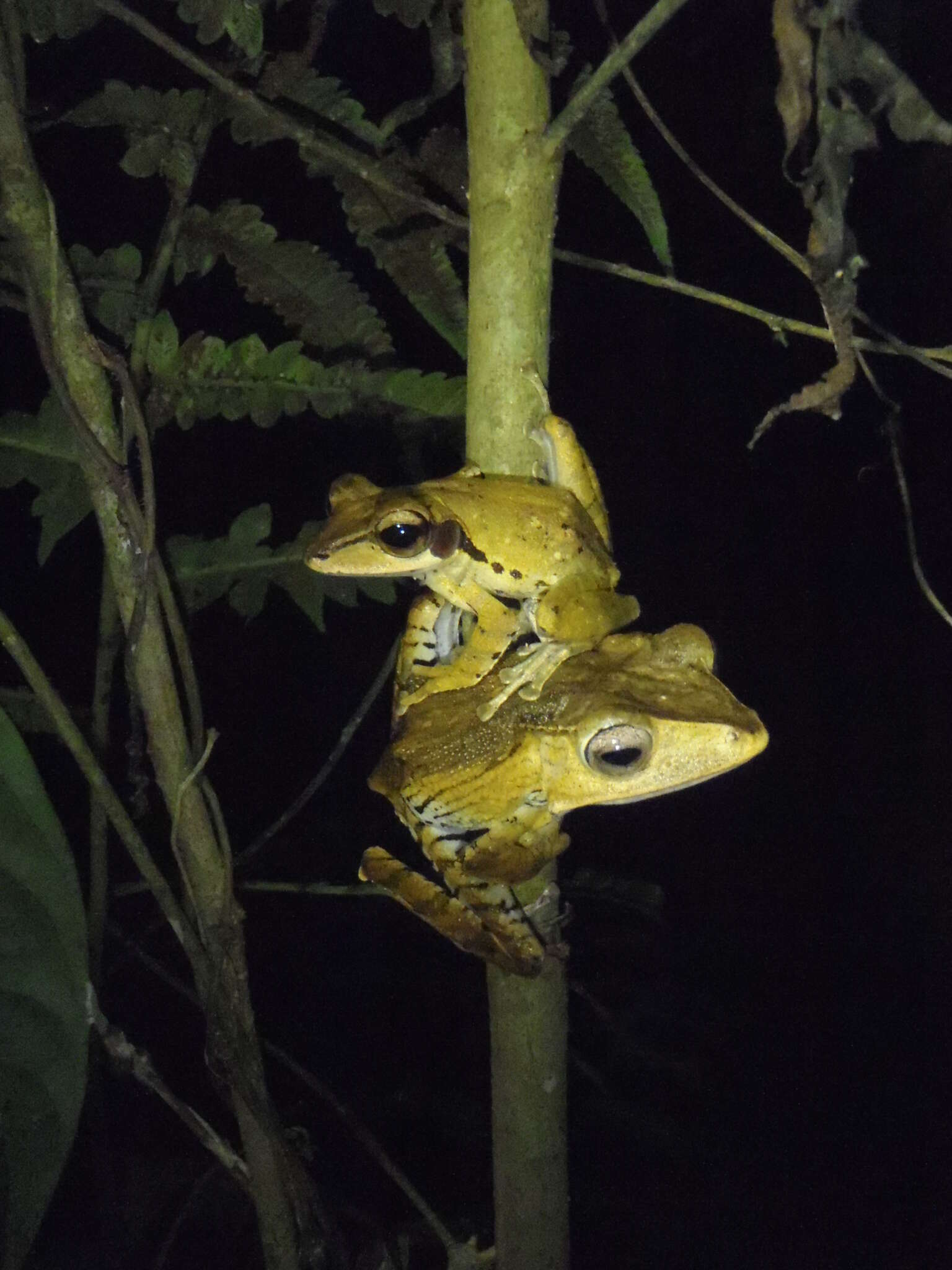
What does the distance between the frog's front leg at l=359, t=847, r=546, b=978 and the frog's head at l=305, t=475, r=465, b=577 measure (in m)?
0.52

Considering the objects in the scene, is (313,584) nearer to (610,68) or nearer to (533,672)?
(533,672)

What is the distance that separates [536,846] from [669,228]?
168 centimetres

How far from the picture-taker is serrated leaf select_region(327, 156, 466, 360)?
1409 mm

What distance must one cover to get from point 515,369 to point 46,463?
0.76 meters

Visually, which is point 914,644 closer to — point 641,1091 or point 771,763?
point 771,763

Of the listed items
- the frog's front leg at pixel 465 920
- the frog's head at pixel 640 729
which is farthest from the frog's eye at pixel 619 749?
the frog's front leg at pixel 465 920

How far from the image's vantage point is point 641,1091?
242 cm

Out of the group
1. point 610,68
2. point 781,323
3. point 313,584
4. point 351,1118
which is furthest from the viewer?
point 351,1118

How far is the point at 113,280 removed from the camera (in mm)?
1500

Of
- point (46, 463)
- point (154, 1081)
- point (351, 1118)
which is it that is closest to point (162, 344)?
point (46, 463)

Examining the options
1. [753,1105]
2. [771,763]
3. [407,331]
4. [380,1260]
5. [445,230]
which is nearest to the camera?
[445,230]

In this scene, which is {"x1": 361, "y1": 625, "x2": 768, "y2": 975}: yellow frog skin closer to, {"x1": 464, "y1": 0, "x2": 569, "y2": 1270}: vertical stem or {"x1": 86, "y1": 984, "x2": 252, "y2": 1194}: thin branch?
{"x1": 464, "y1": 0, "x2": 569, "y2": 1270}: vertical stem

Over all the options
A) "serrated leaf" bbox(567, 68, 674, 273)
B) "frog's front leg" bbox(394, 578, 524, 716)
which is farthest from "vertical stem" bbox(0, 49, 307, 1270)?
"serrated leaf" bbox(567, 68, 674, 273)

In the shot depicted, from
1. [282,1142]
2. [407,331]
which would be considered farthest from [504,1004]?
[407,331]
